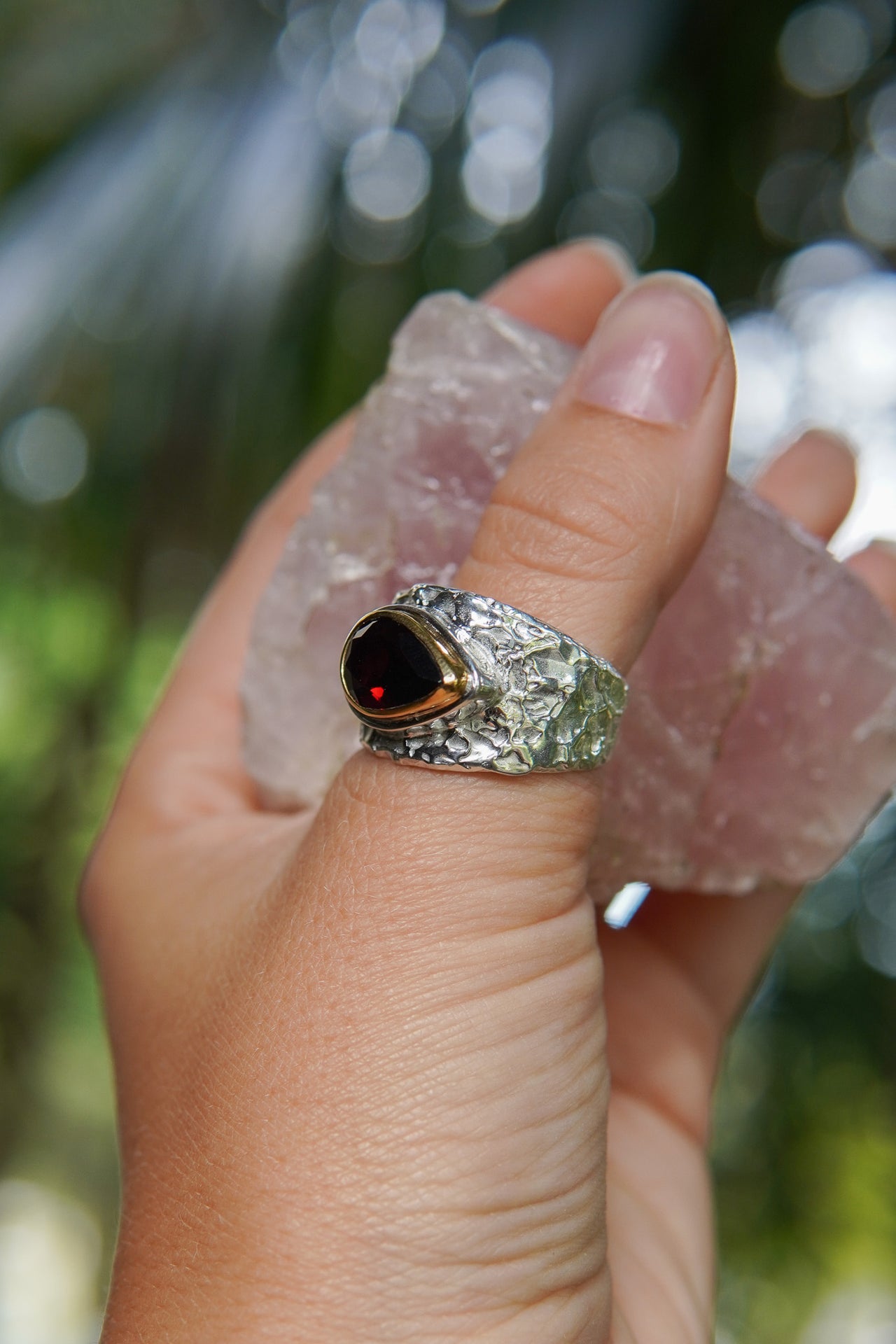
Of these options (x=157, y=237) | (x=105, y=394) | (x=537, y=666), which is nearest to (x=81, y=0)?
(x=157, y=237)

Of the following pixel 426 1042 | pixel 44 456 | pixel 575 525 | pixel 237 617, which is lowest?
pixel 44 456

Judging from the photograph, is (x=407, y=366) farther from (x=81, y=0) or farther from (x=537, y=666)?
(x=81, y=0)

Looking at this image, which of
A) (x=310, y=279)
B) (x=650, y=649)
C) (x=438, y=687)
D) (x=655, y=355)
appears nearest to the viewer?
(x=438, y=687)

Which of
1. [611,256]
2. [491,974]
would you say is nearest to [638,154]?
[611,256]

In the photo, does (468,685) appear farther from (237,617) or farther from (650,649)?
(237,617)

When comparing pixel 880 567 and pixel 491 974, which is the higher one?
pixel 880 567

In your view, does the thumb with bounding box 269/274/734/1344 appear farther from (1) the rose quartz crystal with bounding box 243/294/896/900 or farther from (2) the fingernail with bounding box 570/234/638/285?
(2) the fingernail with bounding box 570/234/638/285

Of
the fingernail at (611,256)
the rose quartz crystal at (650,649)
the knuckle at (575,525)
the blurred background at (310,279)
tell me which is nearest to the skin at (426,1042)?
the knuckle at (575,525)
